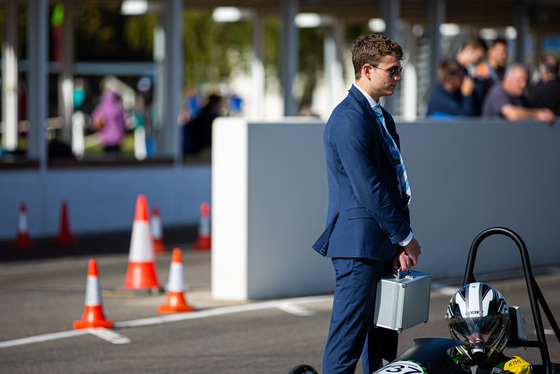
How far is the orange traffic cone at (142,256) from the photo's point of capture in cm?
952

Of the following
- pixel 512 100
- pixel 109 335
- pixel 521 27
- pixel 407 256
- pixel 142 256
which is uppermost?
pixel 521 27

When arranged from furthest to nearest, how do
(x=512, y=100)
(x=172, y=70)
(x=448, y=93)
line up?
(x=172, y=70)
(x=512, y=100)
(x=448, y=93)

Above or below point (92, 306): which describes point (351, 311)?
above

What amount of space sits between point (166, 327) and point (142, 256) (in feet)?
5.27

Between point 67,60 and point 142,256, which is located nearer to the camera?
point 142,256

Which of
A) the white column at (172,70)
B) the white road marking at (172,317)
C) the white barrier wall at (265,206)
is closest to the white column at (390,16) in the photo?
the white column at (172,70)

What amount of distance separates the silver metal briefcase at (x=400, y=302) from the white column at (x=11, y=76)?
43.7 feet

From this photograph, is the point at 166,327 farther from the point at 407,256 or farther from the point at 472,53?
the point at 472,53

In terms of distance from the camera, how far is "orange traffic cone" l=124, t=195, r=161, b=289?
31.2 feet

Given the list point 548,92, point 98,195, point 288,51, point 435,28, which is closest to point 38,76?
point 98,195

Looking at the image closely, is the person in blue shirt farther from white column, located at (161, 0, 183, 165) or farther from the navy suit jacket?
the navy suit jacket

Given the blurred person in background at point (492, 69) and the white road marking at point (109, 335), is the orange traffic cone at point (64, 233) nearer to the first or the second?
the white road marking at point (109, 335)

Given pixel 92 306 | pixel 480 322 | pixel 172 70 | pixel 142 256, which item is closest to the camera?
pixel 480 322

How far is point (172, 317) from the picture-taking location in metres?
8.51
